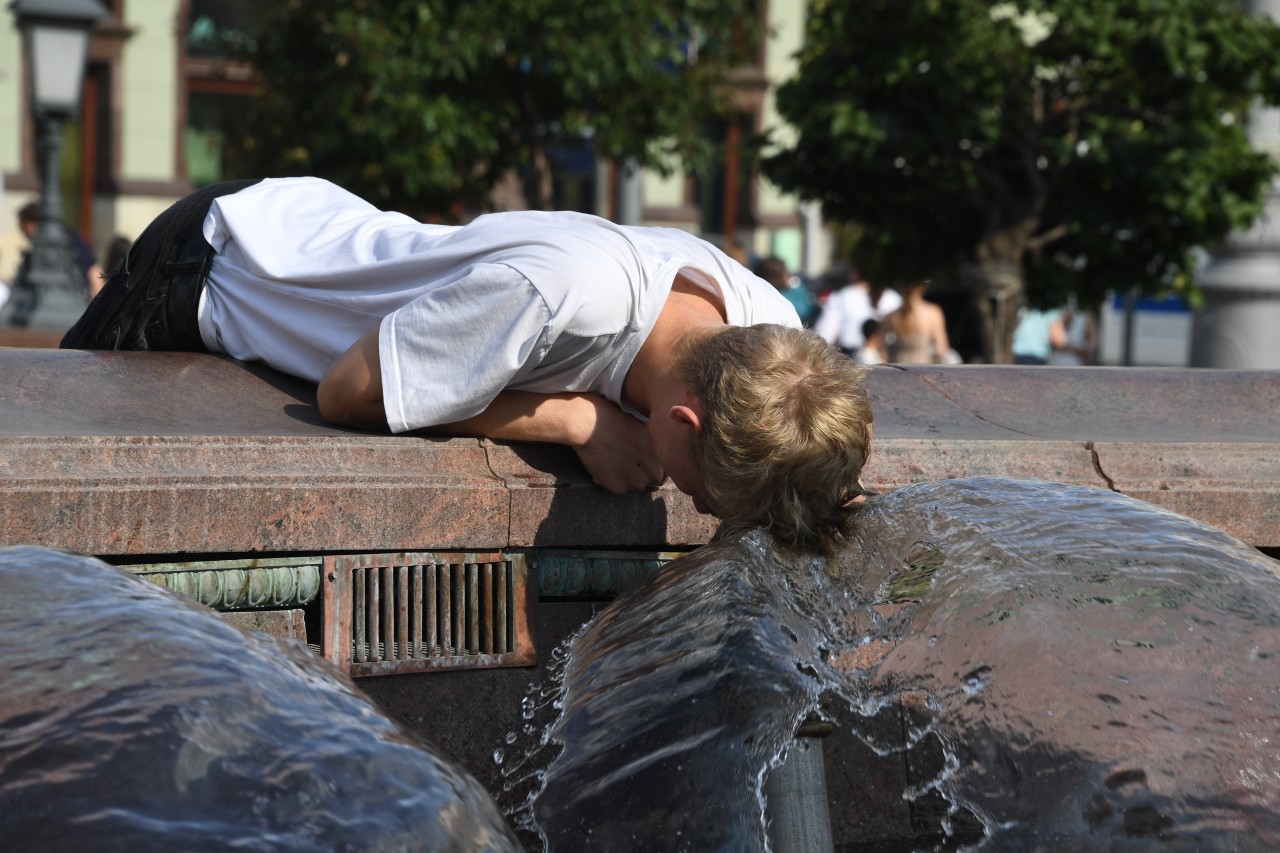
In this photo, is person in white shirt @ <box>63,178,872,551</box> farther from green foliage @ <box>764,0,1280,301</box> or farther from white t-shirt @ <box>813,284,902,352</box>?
white t-shirt @ <box>813,284,902,352</box>

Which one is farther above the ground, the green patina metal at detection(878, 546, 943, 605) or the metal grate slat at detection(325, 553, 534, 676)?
the green patina metal at detection(878, 546, 943, 605)

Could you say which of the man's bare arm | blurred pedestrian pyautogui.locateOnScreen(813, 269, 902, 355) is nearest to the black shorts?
the man's bare arm

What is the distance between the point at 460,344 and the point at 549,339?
0.52 ft

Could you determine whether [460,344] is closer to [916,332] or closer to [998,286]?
[998,286]

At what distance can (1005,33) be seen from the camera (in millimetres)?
8336

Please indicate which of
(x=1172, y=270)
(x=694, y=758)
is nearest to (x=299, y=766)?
(x=694, y=758)

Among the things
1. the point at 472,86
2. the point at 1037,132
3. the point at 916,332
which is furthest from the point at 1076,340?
the point at 1037,132

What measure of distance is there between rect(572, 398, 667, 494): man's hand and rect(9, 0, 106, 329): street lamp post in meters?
7.85

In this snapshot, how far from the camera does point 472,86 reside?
11.4 metres

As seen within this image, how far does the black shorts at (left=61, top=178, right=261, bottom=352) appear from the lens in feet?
11.4

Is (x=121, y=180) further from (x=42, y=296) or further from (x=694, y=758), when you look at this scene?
(x=694, y=758)

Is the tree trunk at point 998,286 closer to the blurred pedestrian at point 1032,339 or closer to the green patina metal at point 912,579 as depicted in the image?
the blurred pedestrian at point 1032,339

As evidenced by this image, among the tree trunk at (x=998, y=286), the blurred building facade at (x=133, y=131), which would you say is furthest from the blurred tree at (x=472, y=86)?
the blurred building facade at (x=133, y=131)

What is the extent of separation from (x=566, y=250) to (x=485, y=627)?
69 centimetres
